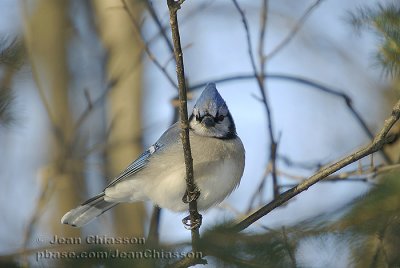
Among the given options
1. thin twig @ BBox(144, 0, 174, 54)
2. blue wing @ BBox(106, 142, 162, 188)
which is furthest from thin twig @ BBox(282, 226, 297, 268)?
thin twig @ BBox(144, 0, 174, 54)

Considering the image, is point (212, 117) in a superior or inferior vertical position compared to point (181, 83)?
superior

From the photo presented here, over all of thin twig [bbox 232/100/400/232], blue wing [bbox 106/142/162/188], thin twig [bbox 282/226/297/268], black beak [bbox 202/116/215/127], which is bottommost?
thin twig [bbox 282/226/297/268]

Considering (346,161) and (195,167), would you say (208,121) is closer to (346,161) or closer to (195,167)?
(195,167)

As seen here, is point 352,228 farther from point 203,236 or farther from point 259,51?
point 259,51

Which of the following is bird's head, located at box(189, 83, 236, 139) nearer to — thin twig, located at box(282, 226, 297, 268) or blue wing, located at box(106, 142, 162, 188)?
blue wing, located at box(106, 142, 162, 188)

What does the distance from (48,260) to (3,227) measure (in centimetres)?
433

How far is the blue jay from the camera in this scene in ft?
10.6

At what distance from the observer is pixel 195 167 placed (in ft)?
10.7

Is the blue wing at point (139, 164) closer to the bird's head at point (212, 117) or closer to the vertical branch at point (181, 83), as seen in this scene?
the bird's head at point (212, 117)

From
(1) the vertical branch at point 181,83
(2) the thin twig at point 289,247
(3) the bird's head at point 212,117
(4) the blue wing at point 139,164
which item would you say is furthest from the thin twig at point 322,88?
(2) the thin twig at point 289,247

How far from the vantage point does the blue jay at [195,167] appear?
10.6 ft

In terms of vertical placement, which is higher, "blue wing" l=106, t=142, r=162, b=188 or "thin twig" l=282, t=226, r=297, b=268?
"blue wing" l=106, t=142, r=162, b=188

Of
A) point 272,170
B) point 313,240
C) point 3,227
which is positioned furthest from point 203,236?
point 3,227

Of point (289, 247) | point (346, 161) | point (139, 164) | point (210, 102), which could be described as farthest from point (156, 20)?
point (289, 247)
